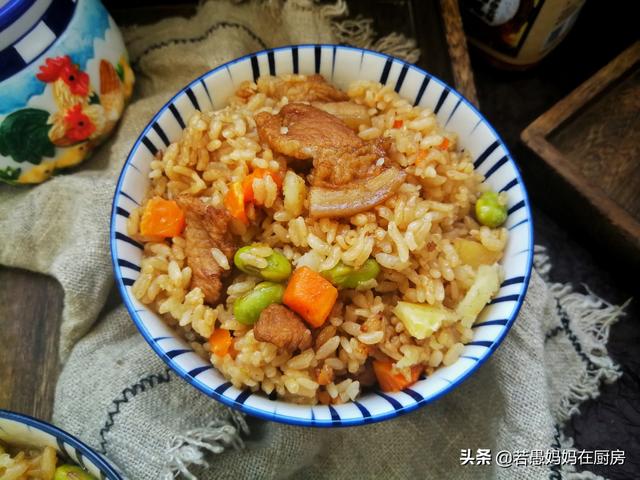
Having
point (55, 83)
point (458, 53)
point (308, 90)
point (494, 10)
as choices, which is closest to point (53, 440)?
point (55, 83)

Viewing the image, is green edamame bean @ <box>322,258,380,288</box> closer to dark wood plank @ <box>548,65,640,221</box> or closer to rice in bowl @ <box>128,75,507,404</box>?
rice in bowl @ <box>128,75,507,404</box>

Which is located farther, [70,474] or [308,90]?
[308,90]

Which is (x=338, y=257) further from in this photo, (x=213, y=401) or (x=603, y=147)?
(x=603, y=147)

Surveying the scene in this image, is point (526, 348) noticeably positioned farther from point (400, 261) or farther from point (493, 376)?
point (400, 261)

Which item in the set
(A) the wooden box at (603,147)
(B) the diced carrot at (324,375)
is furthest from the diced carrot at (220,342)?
(A) the wooden box at (603,147)

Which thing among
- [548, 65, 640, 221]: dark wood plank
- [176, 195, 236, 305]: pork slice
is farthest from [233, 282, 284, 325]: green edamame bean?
[548, 65, 640, 221]: dark wood plank

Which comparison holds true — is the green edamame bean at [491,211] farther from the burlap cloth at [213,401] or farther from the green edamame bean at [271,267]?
the green edamame bean at [271,267]
